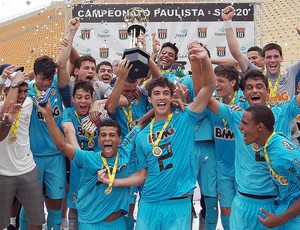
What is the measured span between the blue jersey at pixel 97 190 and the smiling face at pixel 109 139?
0.05m

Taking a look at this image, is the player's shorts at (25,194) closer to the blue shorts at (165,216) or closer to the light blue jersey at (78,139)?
the light blue jersey at (78,139)

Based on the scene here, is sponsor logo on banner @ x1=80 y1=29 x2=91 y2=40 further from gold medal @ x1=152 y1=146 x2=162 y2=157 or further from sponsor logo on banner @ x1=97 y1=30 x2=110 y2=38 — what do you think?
gold medal @ x1=152 y1=146 x2=162 y2=157

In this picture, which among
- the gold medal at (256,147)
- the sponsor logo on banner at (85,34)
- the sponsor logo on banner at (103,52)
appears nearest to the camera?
the gold medal at (256,147)

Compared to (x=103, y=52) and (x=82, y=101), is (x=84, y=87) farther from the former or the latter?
(x=103, y=52)

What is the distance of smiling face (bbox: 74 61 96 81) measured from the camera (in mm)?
4465

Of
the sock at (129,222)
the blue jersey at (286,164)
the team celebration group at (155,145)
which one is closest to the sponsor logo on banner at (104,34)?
the team celebration group at (155,145)

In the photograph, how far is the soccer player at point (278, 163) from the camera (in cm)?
274

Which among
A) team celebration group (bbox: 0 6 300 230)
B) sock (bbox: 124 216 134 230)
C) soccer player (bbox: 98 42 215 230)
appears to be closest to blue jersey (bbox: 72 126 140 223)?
team celebration group (bbox: 0 6 300 230)

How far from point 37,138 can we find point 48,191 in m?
0.55

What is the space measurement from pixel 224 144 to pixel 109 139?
1.25m

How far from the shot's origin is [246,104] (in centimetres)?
387

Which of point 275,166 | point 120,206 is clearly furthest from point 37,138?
point 275,166

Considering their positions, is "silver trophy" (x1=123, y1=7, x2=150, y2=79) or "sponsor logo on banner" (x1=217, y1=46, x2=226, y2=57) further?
"sponsor logo on banner" (x1=217, y1=46, x2=226, y2=57)

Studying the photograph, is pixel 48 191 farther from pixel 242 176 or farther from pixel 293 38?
pixel 293 38
